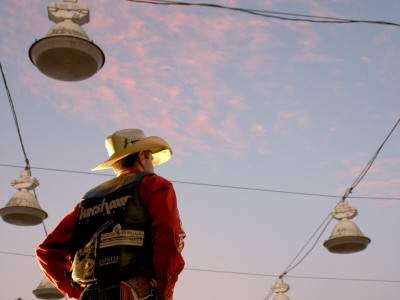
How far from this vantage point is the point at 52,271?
11.6ft

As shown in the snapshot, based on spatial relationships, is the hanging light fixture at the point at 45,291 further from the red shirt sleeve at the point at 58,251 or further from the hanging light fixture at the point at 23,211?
the red shirt sleeve at the point at 58,251

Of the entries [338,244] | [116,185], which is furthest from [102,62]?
[338,244]

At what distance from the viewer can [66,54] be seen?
5031 mm

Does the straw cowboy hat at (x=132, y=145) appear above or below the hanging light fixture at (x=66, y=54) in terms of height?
below

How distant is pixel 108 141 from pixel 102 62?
5.39 ft

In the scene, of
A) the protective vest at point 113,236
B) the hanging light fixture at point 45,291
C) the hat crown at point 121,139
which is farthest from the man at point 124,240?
the hanging light fixture at point 45,291

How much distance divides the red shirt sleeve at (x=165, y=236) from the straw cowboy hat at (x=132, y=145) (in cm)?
47

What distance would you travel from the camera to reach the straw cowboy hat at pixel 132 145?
11.5ft

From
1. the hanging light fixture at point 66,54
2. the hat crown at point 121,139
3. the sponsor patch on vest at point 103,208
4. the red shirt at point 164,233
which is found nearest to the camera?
the red shirt at point 164,233

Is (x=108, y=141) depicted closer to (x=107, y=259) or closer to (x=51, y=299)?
(x=107, y=259)

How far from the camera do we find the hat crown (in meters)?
3.68

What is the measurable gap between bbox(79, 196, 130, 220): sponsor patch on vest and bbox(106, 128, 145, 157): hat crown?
0.49 metres

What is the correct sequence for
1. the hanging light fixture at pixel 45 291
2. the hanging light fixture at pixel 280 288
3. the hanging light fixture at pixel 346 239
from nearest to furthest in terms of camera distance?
the hanging light fixture at pixel 346 239 < the hanging light fixture at pixel 45 291 < the hanging light fixture at pixel 280 288

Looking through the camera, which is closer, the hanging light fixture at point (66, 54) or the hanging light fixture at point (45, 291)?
the hanging light fixture at point (66, 54)
